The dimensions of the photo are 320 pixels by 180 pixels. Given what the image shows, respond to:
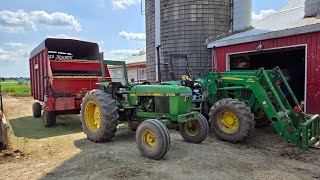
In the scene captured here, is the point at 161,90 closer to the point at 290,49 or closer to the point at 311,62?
the point at 311,62

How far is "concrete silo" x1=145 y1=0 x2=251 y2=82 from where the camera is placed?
38.6 ft

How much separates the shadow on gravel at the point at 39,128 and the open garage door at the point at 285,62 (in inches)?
227

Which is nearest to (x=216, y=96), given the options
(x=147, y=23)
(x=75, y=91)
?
(x=75, y=91)

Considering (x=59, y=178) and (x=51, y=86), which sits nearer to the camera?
(x=59, y=178)

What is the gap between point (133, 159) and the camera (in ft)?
16.4

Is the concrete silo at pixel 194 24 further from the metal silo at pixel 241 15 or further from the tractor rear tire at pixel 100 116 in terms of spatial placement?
the tractor rear tire at pixel 100 116

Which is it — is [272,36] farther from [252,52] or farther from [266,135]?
[266,135]

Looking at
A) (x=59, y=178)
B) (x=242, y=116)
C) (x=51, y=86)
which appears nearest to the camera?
(x=59, y=178)

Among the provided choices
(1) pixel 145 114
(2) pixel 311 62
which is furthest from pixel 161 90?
(2) pixel 311 62

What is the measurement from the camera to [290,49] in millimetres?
8484

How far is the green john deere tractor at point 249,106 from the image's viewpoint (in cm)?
568

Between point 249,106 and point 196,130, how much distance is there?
1.51 m

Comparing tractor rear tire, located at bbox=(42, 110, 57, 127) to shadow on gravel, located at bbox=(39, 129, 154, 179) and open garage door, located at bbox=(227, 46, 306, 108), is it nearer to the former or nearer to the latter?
shadow on gravel, located at bbox=(39, 129, 154, 179)

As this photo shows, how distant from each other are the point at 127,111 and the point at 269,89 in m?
3.20
